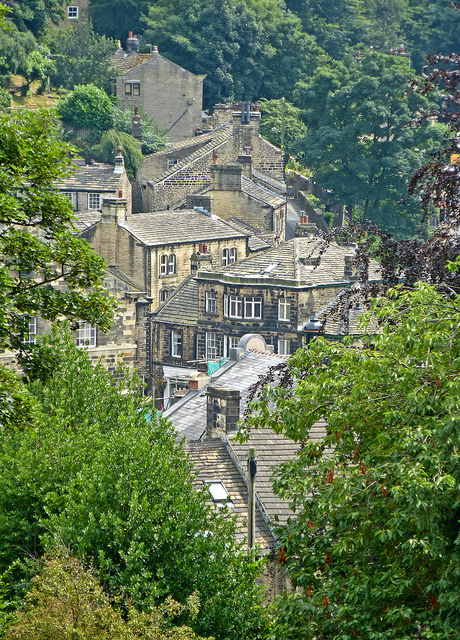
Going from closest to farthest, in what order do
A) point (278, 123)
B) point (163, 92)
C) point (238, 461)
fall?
1. point (238, 461)
2. point (163, 92)
3. point (278, 123)

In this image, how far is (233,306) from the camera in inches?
2281

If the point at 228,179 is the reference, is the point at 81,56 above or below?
above

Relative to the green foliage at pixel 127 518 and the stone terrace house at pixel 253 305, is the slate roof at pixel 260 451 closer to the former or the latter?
the green foliage at pixel 127 518

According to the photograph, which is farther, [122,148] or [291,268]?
[122,148]

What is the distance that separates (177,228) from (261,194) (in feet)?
44.6

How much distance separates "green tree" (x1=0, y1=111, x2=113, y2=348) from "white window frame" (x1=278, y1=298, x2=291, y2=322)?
1507 inches

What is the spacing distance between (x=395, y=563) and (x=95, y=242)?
50.0 metres

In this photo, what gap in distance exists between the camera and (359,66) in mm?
93375

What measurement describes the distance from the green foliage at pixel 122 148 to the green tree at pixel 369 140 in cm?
1463

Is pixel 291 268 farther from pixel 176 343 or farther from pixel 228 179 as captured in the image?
pixel 228 179

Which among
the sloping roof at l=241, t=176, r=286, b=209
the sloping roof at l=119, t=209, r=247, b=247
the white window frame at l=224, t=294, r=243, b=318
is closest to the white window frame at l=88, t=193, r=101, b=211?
the sloping roof at l=119, t=209, r=247, b=247

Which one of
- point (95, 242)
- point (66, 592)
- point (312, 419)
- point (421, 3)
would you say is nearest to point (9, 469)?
point (66, 592)

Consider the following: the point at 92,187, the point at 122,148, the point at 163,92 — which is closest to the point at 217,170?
the point at 122,148

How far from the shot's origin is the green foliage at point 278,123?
99.1 m
